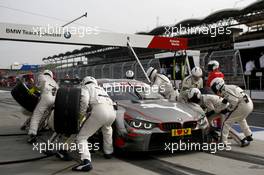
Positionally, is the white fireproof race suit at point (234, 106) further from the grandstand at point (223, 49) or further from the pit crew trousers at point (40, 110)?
the grandstand at point (223, 49)

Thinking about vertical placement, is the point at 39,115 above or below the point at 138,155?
above

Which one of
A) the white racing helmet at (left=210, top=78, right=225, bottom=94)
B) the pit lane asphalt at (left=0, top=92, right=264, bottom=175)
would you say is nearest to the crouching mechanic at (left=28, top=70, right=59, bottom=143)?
the pit lane asphalt at (left=0, top=92, right=264, bottom=175)

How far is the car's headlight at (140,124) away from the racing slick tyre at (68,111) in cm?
91

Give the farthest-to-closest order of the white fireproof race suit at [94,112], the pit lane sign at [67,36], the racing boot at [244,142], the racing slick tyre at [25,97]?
the pit lane sign at [67,36]
the racing slick tyre at [25,97]
the racing boot at [244,142]
the white fireproof race suit at [94,112]

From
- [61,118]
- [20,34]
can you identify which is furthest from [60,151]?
[20,34]

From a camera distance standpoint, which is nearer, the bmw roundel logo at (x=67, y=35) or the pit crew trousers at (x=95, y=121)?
the pit crew trousers at (x=95, y=121)

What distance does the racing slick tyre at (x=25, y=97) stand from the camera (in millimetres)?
8094

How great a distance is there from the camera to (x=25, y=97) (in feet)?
26.6

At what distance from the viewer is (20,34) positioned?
980 cm

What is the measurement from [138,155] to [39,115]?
8.35 ft

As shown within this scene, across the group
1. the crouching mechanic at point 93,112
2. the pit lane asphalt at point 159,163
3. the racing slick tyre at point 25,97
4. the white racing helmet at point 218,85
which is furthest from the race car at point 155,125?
the racing slick tyre at point 25,97

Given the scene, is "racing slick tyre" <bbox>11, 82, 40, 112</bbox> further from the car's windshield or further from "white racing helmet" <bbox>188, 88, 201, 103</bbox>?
"white racing helmet" <bbox>188, 88, 201, 103</bbox>

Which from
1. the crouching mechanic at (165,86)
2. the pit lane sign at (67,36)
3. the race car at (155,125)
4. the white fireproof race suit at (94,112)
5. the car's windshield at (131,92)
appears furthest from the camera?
the pit lane sign at (67,36)

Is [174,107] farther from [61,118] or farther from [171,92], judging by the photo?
[171,92]
